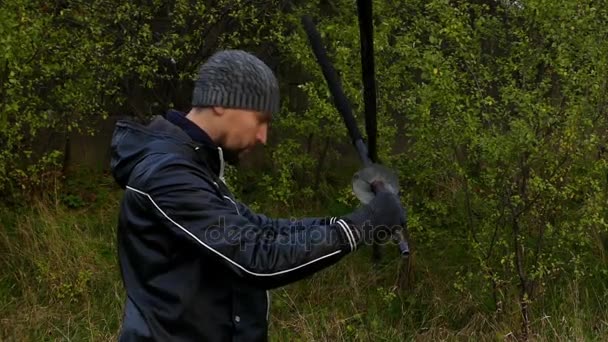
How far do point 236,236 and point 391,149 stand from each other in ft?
11.9

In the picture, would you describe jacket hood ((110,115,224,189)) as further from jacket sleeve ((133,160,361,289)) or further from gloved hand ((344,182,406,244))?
gloved hand ((344,182,406,244))

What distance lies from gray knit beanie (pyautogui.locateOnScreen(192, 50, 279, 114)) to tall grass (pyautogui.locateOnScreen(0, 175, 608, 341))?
3215 mm

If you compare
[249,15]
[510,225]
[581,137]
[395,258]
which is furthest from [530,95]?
[249,15]


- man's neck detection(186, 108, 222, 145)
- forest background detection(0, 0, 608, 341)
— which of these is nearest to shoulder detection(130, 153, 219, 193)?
man's neck detection(186, 108, 222, 145)

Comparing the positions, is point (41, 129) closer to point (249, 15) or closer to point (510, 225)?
point (249, 15)

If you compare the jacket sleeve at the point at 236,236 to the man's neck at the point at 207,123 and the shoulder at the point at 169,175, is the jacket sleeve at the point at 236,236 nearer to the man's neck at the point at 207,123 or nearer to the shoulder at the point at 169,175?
the shoulder at the point at 169,175

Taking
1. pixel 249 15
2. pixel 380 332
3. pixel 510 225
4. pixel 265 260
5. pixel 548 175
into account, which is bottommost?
pixel 380 332

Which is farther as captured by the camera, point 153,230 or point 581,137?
point 581,137

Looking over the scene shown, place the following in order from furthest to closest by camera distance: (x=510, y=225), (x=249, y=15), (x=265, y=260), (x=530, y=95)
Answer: (x=249, y=15), (x=510, y=225), (x=530, y=95), (x=265, y=260)

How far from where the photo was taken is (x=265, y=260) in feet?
6.68

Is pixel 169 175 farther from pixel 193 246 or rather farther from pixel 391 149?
pixel 391 149

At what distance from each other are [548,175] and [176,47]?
2.78 meters

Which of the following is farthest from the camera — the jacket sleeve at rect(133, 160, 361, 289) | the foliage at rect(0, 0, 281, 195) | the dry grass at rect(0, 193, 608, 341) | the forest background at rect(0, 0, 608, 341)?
the foliage at rect(0, 0, 281, 195)

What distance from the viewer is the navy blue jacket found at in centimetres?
206
